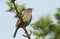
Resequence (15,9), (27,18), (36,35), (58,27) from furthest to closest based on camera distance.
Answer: (27,18)
(36,35)
(58,27)
(15,9)

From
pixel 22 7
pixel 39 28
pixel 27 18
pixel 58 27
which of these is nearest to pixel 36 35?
pixel 39 28

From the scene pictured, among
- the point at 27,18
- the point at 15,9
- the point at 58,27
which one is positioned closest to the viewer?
the point at 15,9

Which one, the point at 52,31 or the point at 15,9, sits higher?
the point at 15,9

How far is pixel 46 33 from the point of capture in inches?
83.7

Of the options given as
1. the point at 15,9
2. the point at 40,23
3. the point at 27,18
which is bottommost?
the point at 27,18

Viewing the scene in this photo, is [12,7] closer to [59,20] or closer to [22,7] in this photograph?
[22,7]

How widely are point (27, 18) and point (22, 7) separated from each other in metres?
2.13

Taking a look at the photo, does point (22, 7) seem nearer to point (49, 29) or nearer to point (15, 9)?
point (15, 9)

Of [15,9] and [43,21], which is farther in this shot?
[43,21]

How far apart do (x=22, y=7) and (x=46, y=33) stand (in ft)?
1.35

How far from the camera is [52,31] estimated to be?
2193mm

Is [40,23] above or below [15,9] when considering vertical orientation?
below

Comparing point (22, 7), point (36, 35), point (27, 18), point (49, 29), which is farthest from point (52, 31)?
point (27, 18)

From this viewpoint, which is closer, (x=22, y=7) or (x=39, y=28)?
(x=22, y=7)
